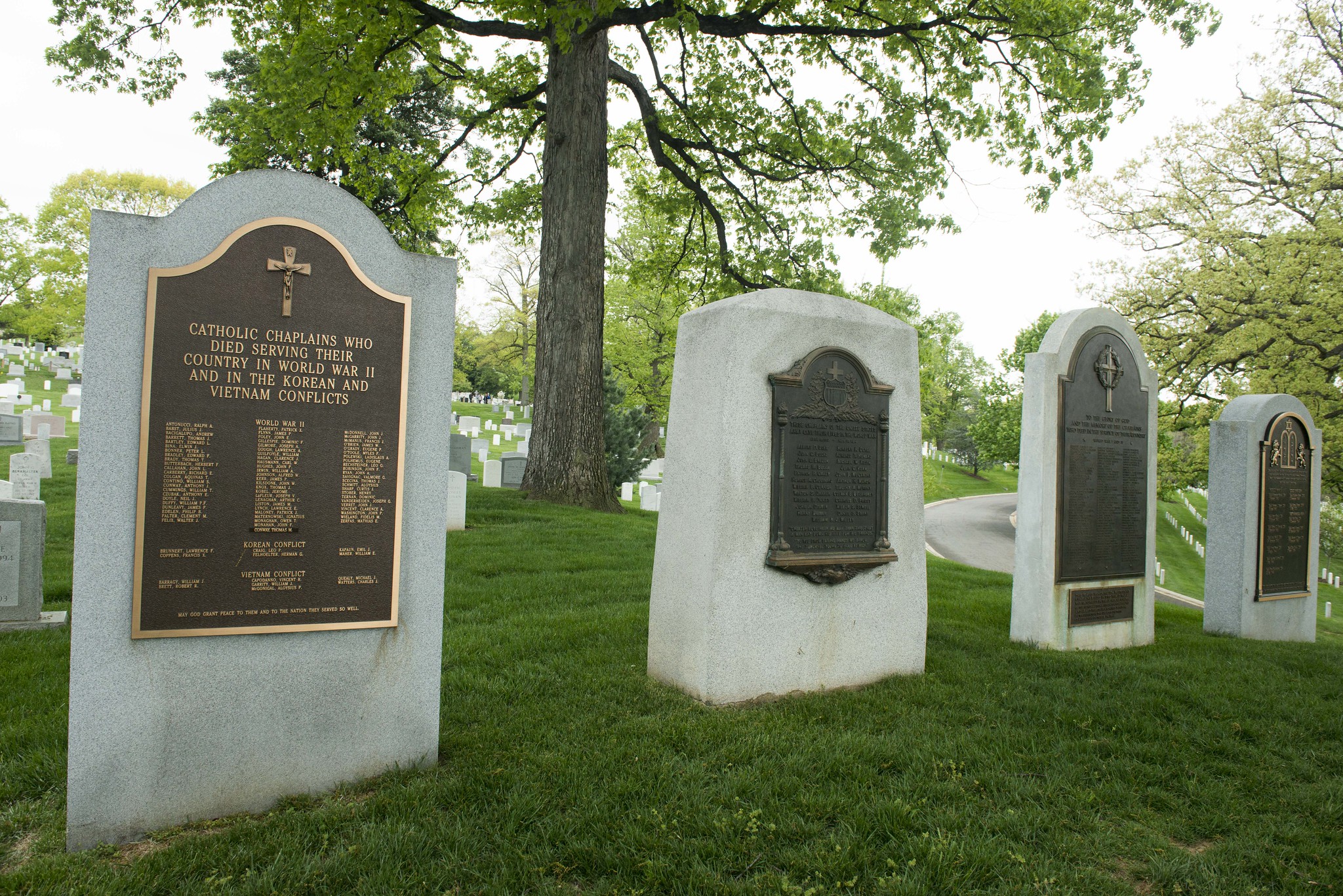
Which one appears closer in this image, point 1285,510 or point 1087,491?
point 1087,491

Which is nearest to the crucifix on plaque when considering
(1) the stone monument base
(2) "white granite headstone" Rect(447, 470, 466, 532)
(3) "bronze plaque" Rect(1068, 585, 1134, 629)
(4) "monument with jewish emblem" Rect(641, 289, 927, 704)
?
(3) "bronze plaque" Rect(1068, 585, 1134, 629)

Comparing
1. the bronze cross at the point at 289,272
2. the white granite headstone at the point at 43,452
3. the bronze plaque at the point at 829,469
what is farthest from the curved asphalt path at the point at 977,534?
the white granite headstone at the point at 43,452

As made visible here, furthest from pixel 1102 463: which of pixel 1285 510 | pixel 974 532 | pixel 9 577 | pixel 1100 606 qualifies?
pixel 974 532

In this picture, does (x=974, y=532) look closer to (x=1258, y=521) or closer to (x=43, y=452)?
(x=1258, y=521)

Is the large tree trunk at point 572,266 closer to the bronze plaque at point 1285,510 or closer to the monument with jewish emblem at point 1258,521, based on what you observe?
the monument with jewish emblem at point 1258,521

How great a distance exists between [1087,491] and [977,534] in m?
27.6

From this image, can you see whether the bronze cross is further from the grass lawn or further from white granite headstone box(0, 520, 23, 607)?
the grass lawn

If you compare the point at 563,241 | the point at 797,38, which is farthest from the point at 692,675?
the point at 797,38

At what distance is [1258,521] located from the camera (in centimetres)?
777

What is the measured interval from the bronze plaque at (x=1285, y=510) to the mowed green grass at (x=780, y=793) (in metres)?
2.46

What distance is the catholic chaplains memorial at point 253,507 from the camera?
308 cm

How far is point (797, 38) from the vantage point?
14.2 meters

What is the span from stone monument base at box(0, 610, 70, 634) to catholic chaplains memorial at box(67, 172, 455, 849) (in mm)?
3808

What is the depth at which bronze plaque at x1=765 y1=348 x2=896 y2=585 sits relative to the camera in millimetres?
4867
